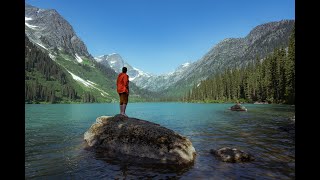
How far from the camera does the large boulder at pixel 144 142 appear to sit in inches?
596

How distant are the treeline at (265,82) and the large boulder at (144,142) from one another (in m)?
72.7

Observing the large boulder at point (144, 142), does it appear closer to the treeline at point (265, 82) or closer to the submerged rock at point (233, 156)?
the submerged rock at point (233, 156)

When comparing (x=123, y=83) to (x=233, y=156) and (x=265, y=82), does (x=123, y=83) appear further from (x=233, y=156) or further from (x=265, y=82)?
(x=265, y=82)

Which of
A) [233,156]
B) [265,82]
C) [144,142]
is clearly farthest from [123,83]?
[265,82]

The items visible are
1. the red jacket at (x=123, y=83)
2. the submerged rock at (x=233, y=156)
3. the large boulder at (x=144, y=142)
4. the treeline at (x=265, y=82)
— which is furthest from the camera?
the treeline at (x=265, y=82)

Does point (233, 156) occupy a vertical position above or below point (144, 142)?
below

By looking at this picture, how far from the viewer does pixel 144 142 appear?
16.3m

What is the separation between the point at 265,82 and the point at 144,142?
118m

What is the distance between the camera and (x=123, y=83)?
Answer: 2062cm

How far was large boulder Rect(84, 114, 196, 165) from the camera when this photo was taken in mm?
15148

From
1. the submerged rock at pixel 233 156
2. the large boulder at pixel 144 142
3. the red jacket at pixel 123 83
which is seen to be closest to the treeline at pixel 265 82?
the red jacket at pixel 123 83
